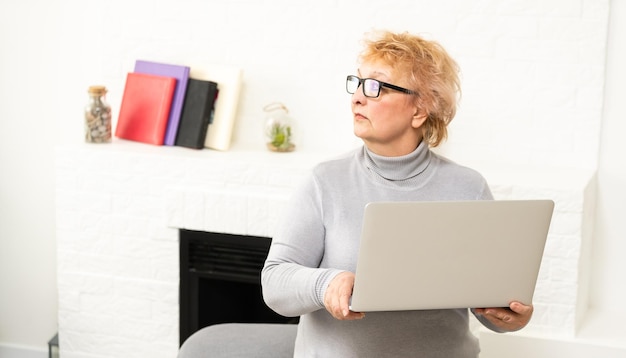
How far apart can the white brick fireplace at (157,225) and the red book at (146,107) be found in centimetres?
6

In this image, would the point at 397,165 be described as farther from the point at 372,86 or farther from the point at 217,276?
the point at 217,276

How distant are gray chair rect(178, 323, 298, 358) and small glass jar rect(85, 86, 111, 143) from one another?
1099 mm

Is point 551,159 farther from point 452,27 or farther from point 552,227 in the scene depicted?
point 452,27

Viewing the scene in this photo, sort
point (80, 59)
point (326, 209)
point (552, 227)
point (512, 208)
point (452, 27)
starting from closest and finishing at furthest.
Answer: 1. point (512, 208)
2. point (326, 209)
3. point (552, 227)
4. point (452, 27)
5. point (80, 59)

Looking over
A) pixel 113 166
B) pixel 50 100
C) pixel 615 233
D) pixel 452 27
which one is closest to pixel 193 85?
pixel 113 166

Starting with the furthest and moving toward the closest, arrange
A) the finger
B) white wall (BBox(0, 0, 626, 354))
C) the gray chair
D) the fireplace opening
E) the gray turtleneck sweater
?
the fireplace opening → white wall (BBox(0, 0, 626, 354)) → the gray chair → the gray turtleneck sweater → the finger

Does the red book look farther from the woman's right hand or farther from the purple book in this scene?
the woman's right hand

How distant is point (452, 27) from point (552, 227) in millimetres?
801

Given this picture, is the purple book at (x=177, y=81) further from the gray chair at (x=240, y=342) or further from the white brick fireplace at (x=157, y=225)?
the gray chair at (x=240, y=342)

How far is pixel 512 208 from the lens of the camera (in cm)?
215

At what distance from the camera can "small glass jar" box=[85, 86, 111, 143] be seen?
3664mm

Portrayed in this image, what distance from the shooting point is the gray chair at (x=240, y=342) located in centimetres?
283

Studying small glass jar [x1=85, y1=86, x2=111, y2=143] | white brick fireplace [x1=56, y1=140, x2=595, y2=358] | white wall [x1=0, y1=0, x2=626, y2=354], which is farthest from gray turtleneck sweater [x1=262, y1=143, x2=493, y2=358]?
small glass jar [x1=85, y1=86, x2=111, y2=143]

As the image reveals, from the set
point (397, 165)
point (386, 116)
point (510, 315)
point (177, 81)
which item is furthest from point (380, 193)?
point (177, 81)
